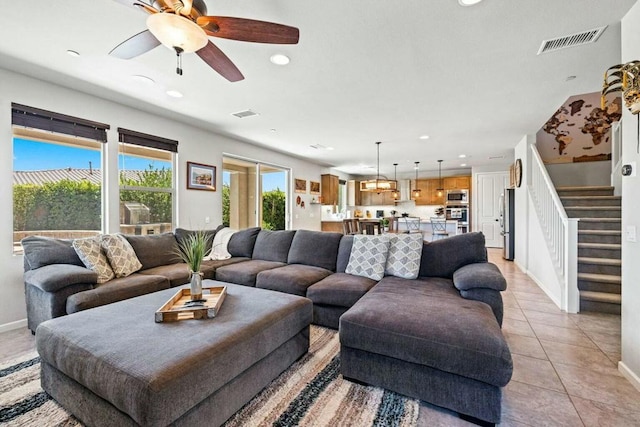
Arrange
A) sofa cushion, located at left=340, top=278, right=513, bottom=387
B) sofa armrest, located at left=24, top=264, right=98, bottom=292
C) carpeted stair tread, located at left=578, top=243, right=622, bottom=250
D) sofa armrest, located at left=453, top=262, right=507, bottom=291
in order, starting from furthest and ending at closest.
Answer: carpeted stair tread, located at left=578, top=243, right=622, bottom=250 → sofa armrest, located at left=24, top=264, right=98, bottom=292 → sofa armrest, located at left=453, top=262, right=507, bottom=291 → sofa cushion, located at left=340, top=278, right=513, bottom=387

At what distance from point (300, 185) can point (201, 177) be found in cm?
300

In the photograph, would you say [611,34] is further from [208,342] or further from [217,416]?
[217,416]

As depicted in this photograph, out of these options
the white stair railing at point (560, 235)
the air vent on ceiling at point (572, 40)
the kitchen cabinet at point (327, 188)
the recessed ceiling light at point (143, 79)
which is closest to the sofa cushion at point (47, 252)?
the recessed ceiling light at point (143, 79)

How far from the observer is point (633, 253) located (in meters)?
1.89

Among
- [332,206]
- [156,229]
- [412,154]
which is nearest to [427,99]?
[412,154]

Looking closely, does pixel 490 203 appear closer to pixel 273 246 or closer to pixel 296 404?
pixel 273 246

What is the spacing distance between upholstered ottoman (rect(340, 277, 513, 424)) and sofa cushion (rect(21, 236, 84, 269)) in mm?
2896

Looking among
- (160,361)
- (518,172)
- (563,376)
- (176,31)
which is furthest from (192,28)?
(518,172)

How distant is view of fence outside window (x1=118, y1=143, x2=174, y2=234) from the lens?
3.83 m

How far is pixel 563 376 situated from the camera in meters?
1.93

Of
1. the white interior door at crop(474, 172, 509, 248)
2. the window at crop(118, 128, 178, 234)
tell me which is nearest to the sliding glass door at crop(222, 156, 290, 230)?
the window at crop(118, 128, 178, 234)

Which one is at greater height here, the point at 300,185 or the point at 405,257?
the point at 300,185

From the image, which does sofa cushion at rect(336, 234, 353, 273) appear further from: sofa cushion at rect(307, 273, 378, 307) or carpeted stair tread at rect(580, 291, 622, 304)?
carpeted stair tread at rect(580, 291, 622, 304)

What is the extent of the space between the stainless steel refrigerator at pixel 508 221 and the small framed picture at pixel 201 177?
20.2 ft
